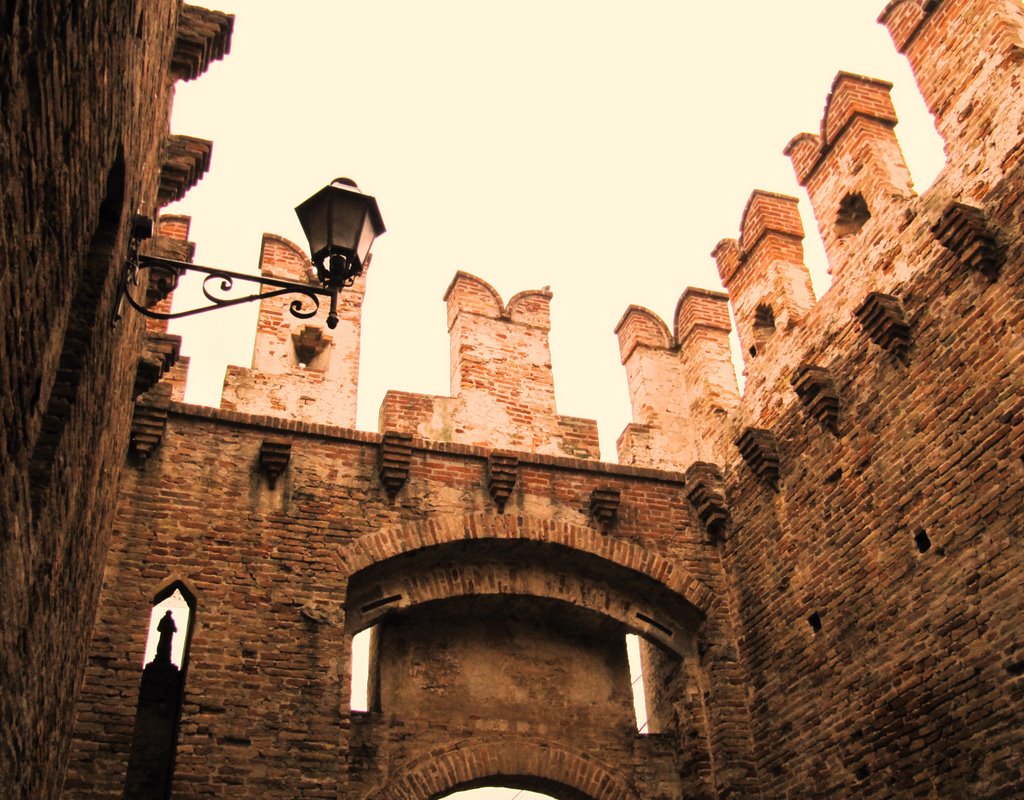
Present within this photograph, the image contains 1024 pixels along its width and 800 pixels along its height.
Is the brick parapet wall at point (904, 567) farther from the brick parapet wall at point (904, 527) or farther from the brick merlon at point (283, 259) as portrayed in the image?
the brick merlon at point (283, 259)

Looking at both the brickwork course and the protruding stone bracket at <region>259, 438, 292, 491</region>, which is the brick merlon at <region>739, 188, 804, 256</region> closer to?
the brickwork course

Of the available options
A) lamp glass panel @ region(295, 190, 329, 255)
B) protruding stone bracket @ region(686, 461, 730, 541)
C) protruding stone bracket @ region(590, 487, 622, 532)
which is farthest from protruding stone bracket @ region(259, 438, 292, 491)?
lamp glass panel @ region(295, 190, 329, 255)

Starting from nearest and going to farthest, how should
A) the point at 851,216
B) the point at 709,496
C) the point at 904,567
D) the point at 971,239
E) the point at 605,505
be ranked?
the point at 971,239 < the point at 904,567 < the point at 851,216 < the point at 605,505 < the point at 709,496

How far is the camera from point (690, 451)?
28.9 feet

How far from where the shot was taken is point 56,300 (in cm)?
289

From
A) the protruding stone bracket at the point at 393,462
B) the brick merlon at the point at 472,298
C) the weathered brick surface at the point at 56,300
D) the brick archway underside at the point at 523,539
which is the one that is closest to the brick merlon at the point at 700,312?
the brick merlon at the point at 472,298

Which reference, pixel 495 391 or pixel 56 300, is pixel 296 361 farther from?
pixel 56 300

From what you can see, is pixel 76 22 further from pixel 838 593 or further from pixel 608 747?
pixel 608 747

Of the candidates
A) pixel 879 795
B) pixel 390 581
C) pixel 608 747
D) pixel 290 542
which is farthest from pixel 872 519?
pixel 290 542

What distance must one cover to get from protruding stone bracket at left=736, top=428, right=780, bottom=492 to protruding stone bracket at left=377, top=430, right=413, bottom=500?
8.01 feet

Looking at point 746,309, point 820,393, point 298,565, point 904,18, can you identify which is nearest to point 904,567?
point 820,393

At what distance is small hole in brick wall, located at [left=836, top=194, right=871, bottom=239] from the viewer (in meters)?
7.44

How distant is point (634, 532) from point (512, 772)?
6.42ft

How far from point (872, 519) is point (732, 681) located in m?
1.79
